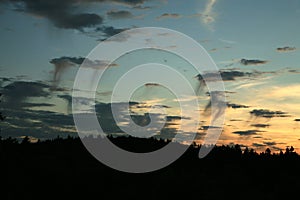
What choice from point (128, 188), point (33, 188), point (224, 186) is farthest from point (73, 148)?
point (224, 186)

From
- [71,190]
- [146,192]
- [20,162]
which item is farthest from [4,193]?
[146,192]

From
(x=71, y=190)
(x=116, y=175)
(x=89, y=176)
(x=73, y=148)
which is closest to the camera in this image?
(x=71, y=190)

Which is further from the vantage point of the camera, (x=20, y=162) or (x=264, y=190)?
(x=264, y=190)

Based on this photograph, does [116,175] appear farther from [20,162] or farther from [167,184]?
[20,162]

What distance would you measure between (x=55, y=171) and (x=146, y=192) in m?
37.9

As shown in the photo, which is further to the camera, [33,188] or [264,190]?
[264,190]

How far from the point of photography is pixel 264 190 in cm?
17950

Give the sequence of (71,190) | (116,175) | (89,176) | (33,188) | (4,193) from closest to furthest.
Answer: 1. (4,193)
2. (33,188)
3. (71,190)
4. (89,176)
5. (116,175)

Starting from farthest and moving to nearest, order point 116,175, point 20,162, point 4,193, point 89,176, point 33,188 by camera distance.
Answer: point 116,175 → point 89,176 → point 33,188 → point 20,162 → point 4,193

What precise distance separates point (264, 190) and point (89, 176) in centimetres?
7666

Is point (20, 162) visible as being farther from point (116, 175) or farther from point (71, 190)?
point (116, 175)

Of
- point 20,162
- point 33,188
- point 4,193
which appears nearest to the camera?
point 4,193

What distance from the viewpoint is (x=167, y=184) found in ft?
580

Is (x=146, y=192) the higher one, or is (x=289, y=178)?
(x=289, y=178)
